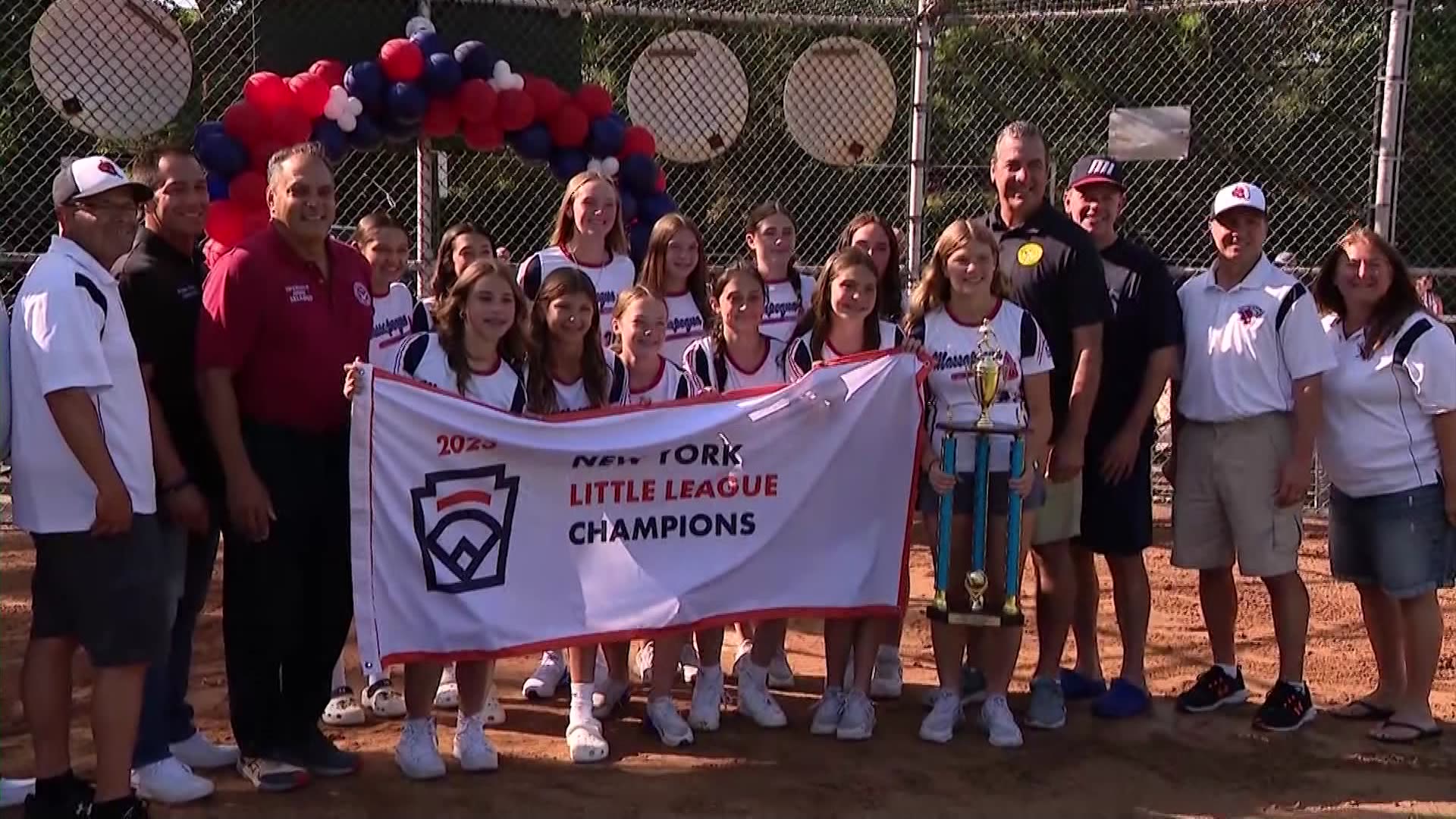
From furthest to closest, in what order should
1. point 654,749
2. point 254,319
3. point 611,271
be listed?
point 611,271, point 654,749, point 254,319

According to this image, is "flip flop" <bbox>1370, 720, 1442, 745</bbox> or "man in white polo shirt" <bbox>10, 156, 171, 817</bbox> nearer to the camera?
"man in white polo shirt" <bbox>10, 156, 171, 817</bbox>

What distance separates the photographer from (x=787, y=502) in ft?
17.7

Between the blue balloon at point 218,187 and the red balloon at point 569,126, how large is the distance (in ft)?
5.90

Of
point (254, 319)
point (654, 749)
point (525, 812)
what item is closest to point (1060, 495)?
point (654, 749)

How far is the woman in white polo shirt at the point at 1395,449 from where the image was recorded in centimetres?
546

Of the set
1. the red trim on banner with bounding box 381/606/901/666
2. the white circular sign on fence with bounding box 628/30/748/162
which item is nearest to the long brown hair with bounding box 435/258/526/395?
the red trim on banner with bounding box 381/606/901/666

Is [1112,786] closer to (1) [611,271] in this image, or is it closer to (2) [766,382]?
(2) [766,382]

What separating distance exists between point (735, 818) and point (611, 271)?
2.52 meters

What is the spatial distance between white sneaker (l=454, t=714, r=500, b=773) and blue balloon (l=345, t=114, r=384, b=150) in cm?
336

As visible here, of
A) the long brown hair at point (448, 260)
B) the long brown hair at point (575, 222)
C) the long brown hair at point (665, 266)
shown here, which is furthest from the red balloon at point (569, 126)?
the long brown hair at point (665, 266)

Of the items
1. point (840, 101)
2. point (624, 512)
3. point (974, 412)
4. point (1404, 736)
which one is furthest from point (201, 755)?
point (840, 101)

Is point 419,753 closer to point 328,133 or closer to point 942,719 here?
point 942,719

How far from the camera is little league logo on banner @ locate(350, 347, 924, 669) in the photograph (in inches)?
191

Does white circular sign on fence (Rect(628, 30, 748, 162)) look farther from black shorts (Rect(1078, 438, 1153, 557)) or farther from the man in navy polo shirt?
black shorts (Rect(1078, 438, 1153, 557))
